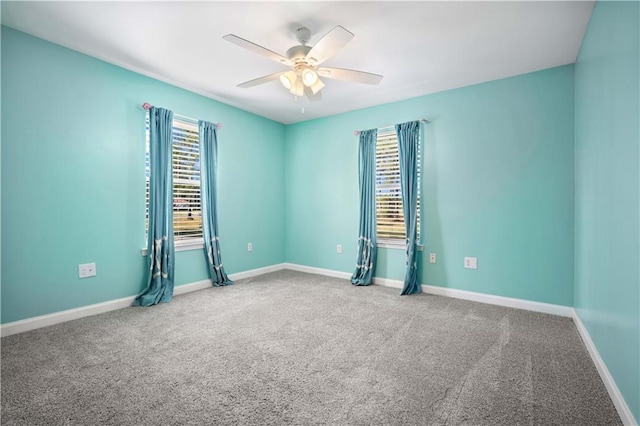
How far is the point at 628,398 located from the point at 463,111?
3.06 metres

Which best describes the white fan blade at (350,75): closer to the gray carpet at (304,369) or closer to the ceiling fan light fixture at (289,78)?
the ceiling fan light fixture at (289,78)

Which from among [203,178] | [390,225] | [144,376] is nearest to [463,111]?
[390,225]

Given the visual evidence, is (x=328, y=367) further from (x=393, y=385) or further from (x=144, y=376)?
(x=144, y=376)

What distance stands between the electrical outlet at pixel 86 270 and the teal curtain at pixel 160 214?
52 cm

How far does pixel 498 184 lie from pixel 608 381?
2.14 metres

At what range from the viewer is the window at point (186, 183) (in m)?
3.82

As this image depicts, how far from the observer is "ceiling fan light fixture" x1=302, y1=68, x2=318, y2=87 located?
258 cm

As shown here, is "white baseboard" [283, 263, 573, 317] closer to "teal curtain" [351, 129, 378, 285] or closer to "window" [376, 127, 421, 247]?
"teal curtain" [351, 129, 378, 285]

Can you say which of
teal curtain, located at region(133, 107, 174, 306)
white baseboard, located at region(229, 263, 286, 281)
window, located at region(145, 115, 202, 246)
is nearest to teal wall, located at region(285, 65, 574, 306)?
white baseboard, located at region(229, 263, 286, 281)

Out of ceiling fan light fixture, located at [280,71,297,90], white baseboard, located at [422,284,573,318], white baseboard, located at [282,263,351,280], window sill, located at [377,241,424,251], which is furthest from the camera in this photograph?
white baseboard, located at [282,263,351,280]

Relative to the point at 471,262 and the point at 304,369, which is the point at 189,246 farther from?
the point at 471,262

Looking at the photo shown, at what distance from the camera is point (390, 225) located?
431 centimetres

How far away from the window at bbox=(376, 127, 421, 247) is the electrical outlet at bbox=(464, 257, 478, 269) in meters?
0.81

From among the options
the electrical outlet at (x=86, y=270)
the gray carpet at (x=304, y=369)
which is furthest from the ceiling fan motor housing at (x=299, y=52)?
the electrical outlet at (x=86, y=270)
